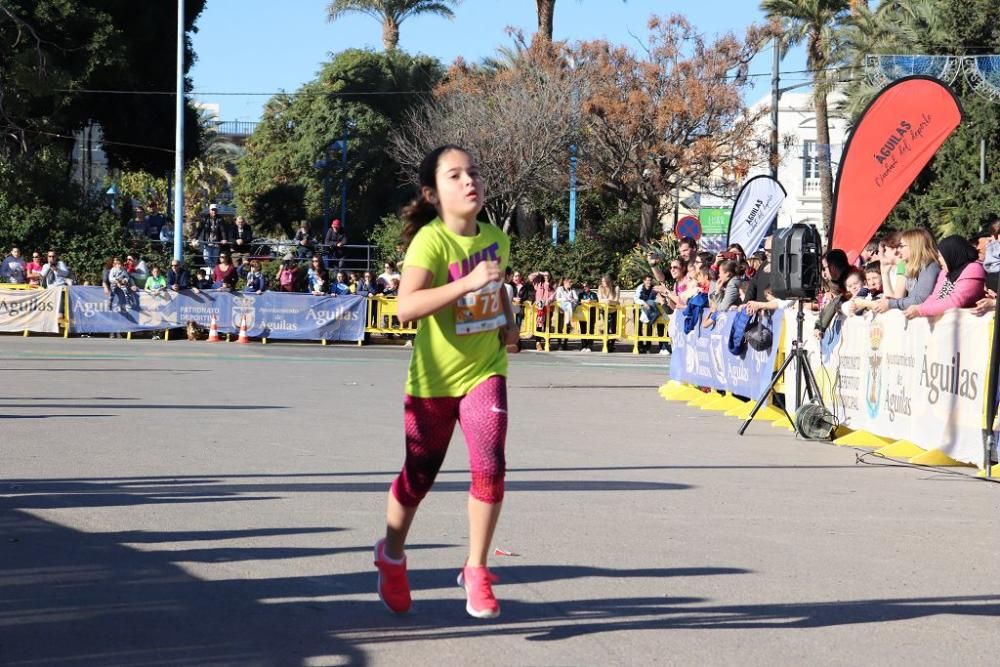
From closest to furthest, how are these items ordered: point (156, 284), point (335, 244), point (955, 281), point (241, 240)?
point (955, 281) → point (156, 284) → point (241, 240) → point (335, 244)

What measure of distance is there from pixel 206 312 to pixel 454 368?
85.7 feet

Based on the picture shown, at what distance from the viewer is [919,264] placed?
1108 cm

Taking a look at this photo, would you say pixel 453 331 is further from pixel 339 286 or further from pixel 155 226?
pixel 155 226

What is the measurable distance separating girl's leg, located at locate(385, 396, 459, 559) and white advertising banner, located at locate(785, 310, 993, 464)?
584cm

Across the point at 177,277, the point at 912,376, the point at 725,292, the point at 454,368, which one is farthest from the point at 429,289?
the point at 177,277

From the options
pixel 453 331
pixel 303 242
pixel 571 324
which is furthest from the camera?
pixel 303 242

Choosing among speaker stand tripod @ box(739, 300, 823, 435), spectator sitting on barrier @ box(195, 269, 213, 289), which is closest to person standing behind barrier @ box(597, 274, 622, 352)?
spectator sitting on barrier @ box(195, 269, 213, 289)

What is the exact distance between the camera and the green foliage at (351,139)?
55.5 meters

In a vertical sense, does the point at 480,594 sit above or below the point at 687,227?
below

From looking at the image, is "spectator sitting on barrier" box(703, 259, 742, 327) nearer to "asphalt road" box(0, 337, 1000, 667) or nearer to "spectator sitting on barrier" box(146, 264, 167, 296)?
"asphalt road" box(0, 337, 1000, 667)

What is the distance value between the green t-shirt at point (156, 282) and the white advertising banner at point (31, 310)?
1805 millimetres

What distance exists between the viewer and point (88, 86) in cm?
4284

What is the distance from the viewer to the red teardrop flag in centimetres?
1445

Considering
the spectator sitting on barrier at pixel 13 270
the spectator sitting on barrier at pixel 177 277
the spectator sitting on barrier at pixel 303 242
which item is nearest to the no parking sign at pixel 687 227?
the spectator sitting on barrier at pixel 177 277
